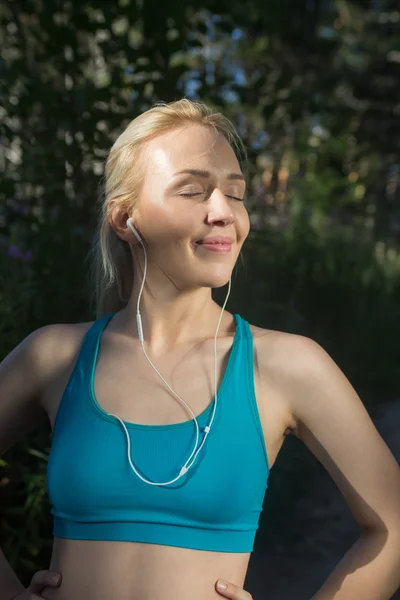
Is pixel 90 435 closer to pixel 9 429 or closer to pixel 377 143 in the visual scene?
pixel 9 429

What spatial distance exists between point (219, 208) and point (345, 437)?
0.49 metres

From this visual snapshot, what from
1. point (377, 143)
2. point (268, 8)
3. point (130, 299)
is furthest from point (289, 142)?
point (377, 143)

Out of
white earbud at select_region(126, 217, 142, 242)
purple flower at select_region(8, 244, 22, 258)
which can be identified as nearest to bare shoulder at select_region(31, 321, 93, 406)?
white earbud at select_region(126, 217, 142, 242)

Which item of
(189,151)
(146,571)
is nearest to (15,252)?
(189,151)

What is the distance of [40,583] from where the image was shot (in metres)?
1.54

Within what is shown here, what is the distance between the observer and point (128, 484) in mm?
1436

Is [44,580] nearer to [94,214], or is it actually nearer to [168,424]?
[168,424]

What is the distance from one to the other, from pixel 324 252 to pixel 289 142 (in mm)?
1115

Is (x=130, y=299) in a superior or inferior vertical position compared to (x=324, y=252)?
superior

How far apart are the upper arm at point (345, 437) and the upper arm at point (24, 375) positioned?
20.2 inches

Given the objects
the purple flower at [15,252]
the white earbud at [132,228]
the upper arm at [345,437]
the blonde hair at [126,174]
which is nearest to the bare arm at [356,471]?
the upper arm at [345,437]

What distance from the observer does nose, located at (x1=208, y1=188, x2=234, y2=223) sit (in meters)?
1.53

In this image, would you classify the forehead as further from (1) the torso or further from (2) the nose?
(1) the torso

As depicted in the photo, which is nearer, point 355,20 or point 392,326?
point 392,326
